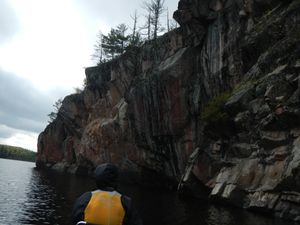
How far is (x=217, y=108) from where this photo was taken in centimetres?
3591

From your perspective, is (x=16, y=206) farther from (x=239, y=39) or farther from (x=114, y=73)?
(x=114, y=73)

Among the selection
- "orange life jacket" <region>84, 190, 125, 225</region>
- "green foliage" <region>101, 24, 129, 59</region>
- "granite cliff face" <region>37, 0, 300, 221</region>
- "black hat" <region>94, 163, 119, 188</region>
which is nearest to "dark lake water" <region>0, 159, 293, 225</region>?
"granite cliff face" <region>37, 0, 300, 221</region>

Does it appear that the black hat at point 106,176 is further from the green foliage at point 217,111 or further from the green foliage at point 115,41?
the green foliage at point 115,41

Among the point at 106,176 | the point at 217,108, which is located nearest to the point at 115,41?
the point at 217,108

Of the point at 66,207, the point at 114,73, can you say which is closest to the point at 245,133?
the point at 66,207

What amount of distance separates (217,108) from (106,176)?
31.7m

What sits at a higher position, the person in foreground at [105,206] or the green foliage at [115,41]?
the green foliage at [115,41]

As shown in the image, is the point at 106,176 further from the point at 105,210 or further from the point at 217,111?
the point at 217,111

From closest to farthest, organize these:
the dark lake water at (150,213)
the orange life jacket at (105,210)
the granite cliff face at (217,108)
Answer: the orange life jacket at (105,210) < the dark lake water at (150,213) < the granite cliff face at (217,108)

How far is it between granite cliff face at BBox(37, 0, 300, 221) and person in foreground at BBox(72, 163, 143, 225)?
2274 centimetres

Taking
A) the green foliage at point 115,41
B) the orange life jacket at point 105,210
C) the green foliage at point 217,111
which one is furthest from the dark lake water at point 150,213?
the green foliage at point 115,41

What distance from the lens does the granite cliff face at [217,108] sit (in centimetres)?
2845

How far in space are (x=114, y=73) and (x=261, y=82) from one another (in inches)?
1614

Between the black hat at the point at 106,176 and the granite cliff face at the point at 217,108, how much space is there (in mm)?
22719
